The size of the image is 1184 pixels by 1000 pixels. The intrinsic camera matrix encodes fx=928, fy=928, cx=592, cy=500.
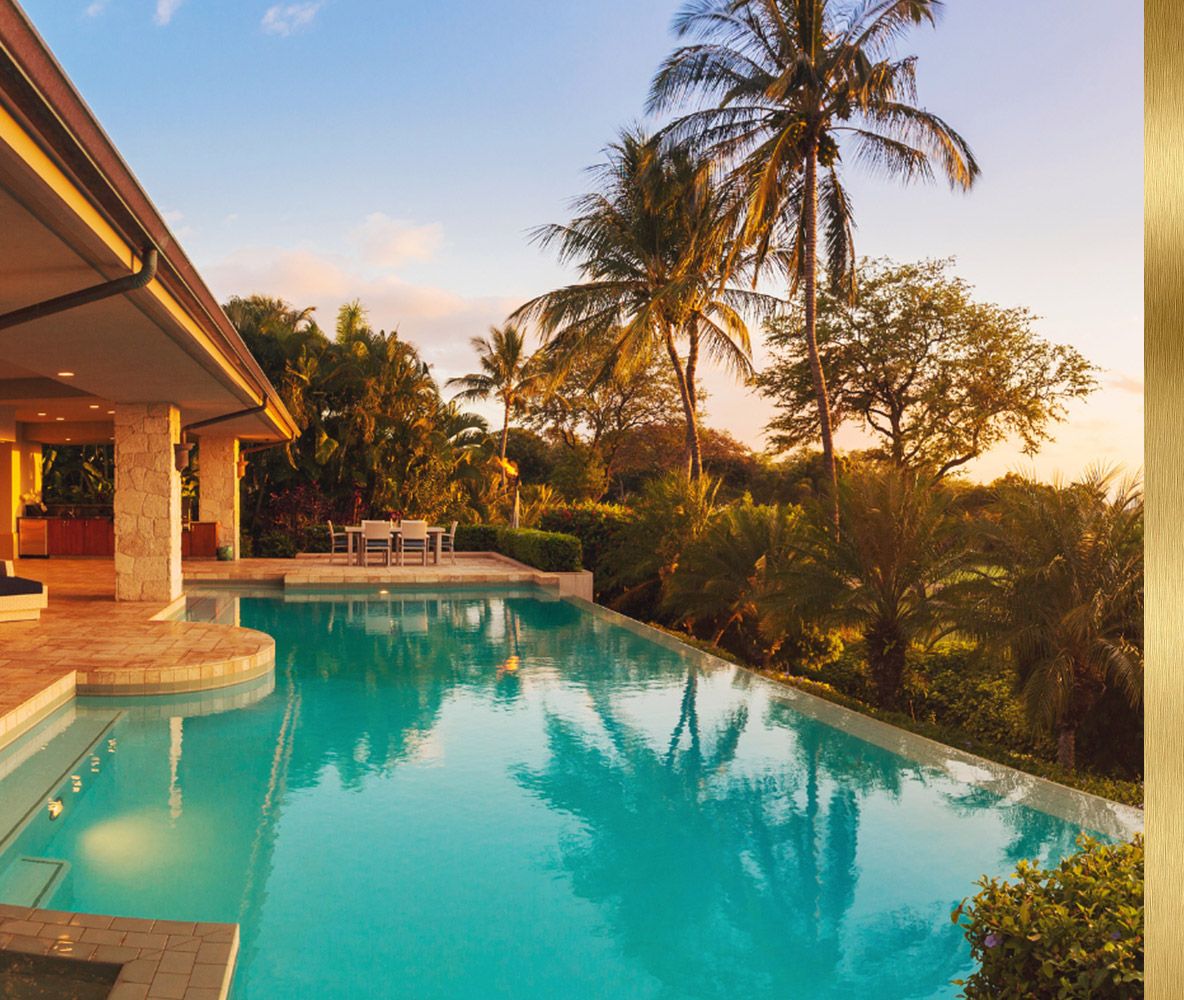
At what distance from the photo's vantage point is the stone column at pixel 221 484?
19.6 meters

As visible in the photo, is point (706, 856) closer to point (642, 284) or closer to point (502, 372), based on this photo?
point (642, 284)

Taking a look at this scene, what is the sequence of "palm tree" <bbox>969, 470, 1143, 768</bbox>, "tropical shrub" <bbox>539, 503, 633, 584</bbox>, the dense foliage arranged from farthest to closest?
the dense foliage, "tropical shrub" <bbox>539, 503, 633, 584</bbox>, "palm tree" <bbox>969, 470, 1143, 768</bbox>

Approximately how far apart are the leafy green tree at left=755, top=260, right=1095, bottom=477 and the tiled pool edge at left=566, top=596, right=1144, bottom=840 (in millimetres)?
18896

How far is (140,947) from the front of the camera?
3.12 meters

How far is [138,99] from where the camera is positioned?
17.7m

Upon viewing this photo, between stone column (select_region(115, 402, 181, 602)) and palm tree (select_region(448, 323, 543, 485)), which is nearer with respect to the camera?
stone column (select_region(115, 402, 181, 602))

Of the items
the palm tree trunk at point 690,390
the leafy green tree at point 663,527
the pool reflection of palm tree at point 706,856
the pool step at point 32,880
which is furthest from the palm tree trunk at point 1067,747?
the palm tree trunk at point 690,390

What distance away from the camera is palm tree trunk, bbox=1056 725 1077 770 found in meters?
7.98

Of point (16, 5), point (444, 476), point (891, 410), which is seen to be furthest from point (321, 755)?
point (891, 410)

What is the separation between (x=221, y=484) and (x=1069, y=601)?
1704cm

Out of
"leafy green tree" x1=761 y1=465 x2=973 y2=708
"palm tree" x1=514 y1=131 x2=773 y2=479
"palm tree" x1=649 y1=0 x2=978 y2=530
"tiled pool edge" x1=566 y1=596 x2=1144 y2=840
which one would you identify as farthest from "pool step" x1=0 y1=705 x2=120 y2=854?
"palm tree" x1=514 y1=131 x2=773 y2=479

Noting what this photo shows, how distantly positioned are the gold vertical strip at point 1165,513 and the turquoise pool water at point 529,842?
2.77 m

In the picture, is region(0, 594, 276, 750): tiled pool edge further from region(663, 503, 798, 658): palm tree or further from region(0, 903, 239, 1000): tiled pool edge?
region(663, 503, 798, 658): palm tree

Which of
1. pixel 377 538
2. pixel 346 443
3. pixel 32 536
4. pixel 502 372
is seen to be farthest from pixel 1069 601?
pixel 502 372
